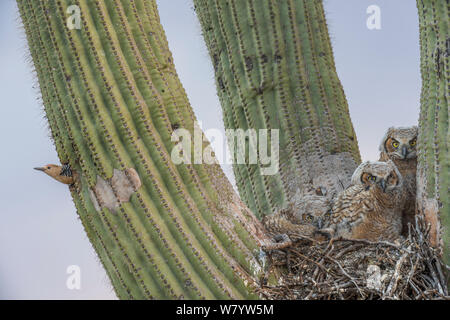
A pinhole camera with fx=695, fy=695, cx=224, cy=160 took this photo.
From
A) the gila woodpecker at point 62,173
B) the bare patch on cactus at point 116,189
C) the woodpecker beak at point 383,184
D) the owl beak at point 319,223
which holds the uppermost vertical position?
the gila woodpecker at point 62,173

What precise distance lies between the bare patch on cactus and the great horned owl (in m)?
2.61

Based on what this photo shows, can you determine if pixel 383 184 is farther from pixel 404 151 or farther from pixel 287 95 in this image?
pixel 287 95

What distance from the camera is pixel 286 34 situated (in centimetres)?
644

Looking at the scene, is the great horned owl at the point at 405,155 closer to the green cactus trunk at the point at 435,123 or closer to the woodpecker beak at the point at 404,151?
the woodpecker beak at the point at 404,151

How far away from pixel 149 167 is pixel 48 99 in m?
0.93

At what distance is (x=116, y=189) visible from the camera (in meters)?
4.74

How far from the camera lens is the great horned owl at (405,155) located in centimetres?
619

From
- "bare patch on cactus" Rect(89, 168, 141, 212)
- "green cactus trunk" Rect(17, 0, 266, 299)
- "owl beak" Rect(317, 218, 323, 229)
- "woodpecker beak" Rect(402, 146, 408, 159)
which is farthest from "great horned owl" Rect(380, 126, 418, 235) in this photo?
"bare patch on cactus" Rect(89, 168, 141, 212)

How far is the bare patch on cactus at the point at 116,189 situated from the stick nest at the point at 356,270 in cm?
110

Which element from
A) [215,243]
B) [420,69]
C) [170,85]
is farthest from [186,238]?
[420,69]

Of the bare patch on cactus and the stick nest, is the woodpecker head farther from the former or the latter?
the stick nest

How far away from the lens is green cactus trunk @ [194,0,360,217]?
6336 millimetres

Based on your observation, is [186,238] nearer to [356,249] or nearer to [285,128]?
[356,249]

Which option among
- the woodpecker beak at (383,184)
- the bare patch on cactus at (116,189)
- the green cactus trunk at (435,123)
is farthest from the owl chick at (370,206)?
the bare patch on cactus at (116,189)
